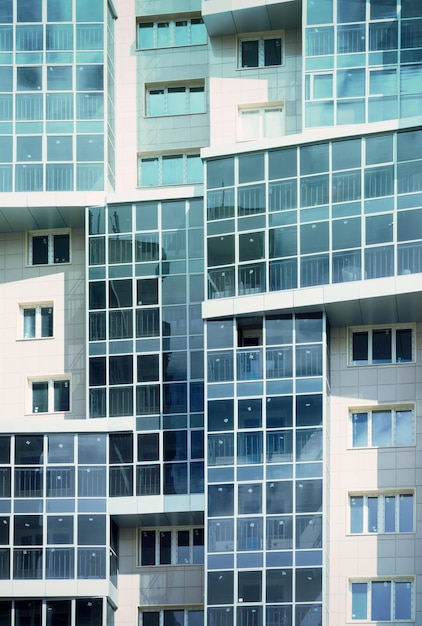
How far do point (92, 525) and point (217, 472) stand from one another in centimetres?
444

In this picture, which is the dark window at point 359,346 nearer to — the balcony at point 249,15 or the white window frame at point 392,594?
the white window frame at point 392,594

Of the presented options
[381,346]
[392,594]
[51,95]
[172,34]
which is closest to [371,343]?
[381,346]

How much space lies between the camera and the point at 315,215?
60750 millimetres

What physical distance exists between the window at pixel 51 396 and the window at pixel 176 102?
10.1m

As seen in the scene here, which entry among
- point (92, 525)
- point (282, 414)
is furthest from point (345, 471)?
point (92, 525)

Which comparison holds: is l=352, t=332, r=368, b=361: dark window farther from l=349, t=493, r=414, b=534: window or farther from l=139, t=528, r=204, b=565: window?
l=139, t=528, r=204, b=565: window

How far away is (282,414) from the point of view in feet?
197

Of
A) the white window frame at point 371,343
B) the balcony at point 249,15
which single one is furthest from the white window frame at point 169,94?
the white window frame at point 371,343

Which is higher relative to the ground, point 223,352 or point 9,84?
point 9,84

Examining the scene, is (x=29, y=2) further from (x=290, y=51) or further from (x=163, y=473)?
(x=163, y=473)

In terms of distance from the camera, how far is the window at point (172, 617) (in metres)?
61.8

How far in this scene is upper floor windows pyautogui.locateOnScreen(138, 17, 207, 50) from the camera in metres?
67.3

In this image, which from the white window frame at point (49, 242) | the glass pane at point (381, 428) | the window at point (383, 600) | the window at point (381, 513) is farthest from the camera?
the white window frame at point (49, 242)

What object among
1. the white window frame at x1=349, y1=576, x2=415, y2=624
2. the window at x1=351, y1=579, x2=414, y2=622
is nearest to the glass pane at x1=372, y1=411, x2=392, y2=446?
the white window frame at x1=349, y1=576, x2=415, y2=624
